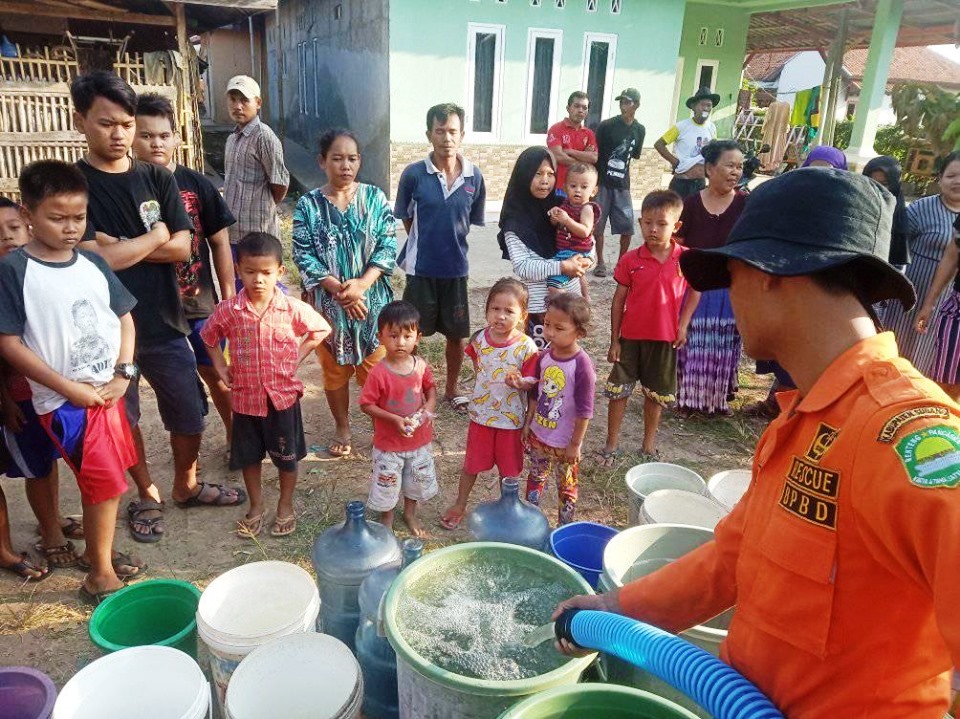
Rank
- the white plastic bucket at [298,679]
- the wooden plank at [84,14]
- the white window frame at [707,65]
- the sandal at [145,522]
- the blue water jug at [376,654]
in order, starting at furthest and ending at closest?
1. the white window frame at [707,65]
2. the wooden plank at [84,14]
3. the sandal at [145,522]
4. the blue water jug at [376,654]
5. the white plastic bucket at [298,679]

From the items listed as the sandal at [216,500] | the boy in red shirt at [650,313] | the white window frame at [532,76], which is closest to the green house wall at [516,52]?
the white window frame at [532,76]

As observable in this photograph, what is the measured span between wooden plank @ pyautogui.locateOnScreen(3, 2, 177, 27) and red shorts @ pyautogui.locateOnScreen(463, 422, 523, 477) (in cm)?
748

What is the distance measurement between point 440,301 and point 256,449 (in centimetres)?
182

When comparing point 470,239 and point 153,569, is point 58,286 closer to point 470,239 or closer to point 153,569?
point 153,569

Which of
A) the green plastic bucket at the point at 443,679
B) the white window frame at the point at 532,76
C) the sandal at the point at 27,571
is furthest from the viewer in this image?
the white window frame at the point at 532,76

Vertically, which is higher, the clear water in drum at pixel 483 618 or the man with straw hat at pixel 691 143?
the man with straw hat at pixel 691 143

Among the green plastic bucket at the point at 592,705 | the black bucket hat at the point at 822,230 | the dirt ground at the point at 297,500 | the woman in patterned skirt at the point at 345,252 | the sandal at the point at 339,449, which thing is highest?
the black bucket hat at the point at 822,230

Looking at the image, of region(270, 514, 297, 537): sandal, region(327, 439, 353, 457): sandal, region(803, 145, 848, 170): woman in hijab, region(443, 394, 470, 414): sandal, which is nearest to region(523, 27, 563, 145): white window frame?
region(803, 145, 848, 170): woman in hijab

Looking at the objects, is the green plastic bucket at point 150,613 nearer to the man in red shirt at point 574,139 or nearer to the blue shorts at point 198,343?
the blue shorts at point 198,343

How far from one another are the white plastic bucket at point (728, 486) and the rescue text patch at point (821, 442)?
6.52 ft

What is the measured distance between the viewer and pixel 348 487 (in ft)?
13.4

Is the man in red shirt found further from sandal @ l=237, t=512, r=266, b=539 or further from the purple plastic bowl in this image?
the purple plastic bowl

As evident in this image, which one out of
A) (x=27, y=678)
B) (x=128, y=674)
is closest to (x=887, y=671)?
(x=128, y=674)

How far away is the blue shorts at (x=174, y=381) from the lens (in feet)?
11.1
